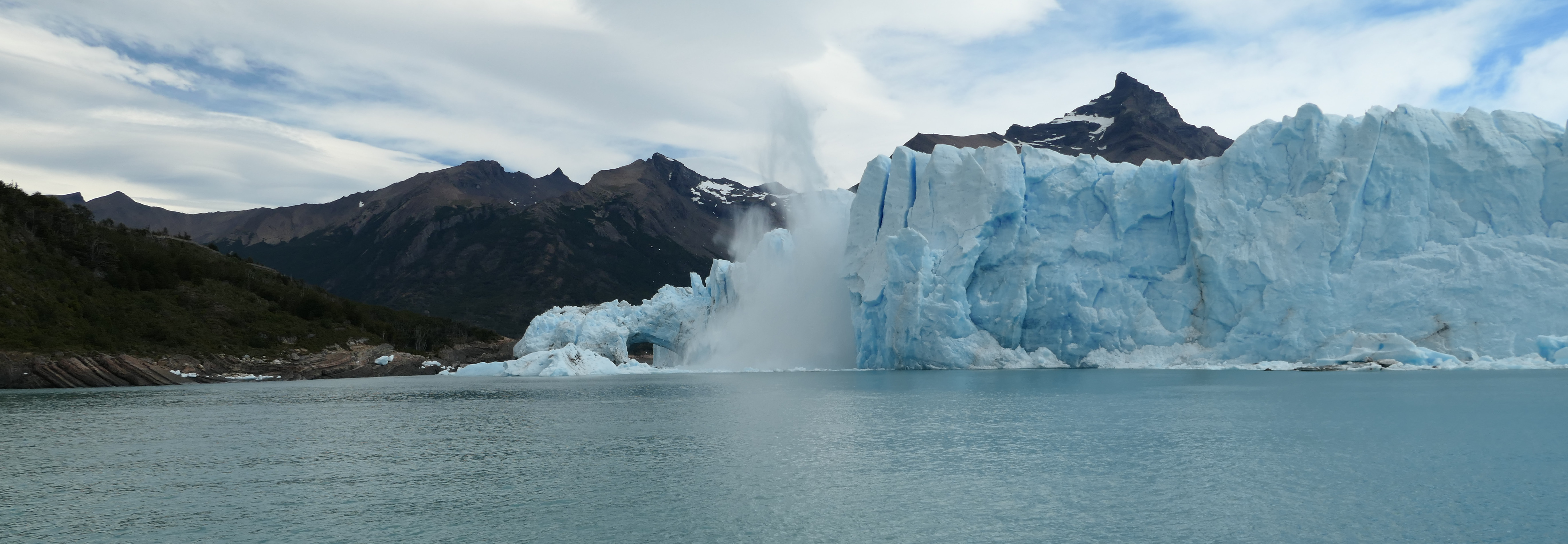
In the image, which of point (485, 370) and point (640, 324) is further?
point (640, 324)

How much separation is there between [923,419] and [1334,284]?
860 inches

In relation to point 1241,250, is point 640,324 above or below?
below

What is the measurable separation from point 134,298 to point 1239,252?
4589 centimetres

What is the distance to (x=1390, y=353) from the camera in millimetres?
29109

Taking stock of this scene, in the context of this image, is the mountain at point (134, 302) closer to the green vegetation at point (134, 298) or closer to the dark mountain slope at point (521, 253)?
the green vegetation at point (134, 298)

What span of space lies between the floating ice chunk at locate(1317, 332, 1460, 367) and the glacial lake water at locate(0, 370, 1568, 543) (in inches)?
292

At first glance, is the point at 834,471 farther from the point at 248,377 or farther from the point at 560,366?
the point at 248,377

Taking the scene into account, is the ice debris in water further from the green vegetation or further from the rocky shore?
the green vegetation

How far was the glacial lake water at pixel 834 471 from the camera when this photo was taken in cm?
816

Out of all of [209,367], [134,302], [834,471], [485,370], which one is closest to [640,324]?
[485,370]

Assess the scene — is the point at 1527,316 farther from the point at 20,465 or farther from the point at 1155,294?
the point at 20,465

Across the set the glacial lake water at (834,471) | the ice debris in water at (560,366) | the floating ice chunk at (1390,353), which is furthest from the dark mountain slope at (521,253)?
the glacial lake water at (834,471)

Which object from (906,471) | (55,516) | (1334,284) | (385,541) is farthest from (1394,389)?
(55,516)

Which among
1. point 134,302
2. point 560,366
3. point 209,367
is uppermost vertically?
point 134,302
